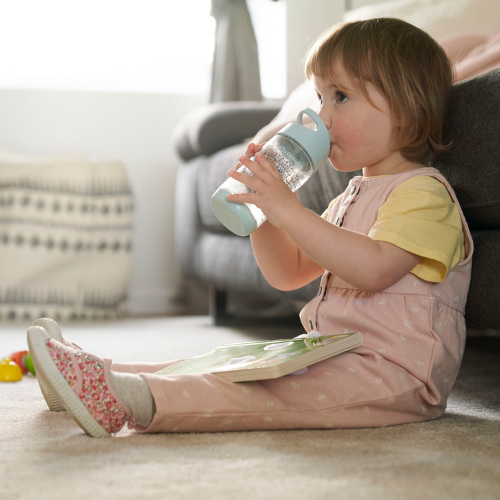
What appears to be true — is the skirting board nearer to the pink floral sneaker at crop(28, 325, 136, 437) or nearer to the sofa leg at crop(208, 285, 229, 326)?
the sofa leg at crop(208, 285, 229, 326)

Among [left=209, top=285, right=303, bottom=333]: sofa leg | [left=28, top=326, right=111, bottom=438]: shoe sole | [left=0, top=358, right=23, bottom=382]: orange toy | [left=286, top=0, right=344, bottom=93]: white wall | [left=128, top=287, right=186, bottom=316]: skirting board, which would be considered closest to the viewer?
[left=28, top=326, right=111, bottom=438]: shoe sole

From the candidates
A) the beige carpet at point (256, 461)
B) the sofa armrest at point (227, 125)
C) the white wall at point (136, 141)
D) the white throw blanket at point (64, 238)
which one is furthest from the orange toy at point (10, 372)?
the white wall at point (136, 141)

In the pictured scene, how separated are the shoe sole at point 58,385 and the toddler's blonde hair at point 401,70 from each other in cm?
48

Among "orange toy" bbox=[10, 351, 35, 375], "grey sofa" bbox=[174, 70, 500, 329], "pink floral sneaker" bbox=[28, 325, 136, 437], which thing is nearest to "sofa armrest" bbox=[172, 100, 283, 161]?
"grey sofa" bbox=[174, 70, 500, 329]

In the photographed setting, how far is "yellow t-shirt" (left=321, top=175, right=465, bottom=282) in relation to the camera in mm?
730

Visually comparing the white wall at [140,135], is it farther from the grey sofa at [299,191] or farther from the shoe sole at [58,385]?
the shoe sole at [58,385]

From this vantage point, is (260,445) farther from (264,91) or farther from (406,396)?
(264,91)

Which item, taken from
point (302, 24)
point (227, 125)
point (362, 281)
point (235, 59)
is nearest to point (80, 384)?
point (362, 281)

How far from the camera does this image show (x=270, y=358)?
71 cm

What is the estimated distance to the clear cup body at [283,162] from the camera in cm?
77

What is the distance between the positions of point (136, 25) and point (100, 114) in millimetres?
419

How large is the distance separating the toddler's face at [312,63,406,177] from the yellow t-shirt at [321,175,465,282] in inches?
2.9

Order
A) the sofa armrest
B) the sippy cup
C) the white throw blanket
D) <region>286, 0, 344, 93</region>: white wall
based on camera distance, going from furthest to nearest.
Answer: <region>286, 0, 344, 93</region>: white wall, the white throw blanket, the sofa armrest, the sippy cup

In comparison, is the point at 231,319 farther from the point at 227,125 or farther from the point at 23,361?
the point at 23,361
